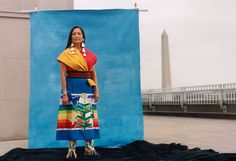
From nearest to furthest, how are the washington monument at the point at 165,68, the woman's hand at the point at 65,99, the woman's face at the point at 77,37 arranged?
the woman's hand at the point at 65,99 < the woman's face at the point at 77,37 < the washington monument at the point at 165,68

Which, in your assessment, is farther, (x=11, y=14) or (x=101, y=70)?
(x=11, y=14)

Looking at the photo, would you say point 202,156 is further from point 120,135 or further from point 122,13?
point 122,13

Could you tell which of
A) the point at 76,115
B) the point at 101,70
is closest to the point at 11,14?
the point at 101,70

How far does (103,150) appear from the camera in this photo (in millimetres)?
5379

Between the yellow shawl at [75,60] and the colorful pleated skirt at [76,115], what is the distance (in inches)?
6.0

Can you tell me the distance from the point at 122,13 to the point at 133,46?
0.55 metres

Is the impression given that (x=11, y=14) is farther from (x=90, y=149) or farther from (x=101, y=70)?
(x=90, y=149)

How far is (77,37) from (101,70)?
0.82 meters

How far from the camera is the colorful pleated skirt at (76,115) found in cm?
493

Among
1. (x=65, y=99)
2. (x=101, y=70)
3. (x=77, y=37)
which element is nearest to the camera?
(x=65, y=99)

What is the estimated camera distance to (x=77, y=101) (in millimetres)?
4957

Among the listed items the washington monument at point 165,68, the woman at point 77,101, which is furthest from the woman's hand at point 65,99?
the washington monument at point 165,68

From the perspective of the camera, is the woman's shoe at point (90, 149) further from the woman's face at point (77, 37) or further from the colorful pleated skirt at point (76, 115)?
the woman's face at point (77, 37)

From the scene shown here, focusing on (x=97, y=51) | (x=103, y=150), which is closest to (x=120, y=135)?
(x=103, y=150)
